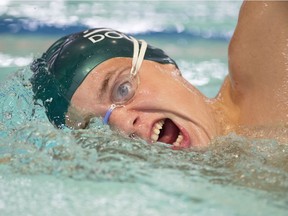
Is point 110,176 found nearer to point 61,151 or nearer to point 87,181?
point 87,181

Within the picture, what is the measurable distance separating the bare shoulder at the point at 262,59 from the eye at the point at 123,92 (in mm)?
333

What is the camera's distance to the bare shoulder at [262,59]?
1747mm

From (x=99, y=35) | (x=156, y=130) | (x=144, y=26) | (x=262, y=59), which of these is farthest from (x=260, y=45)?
(x=144, y=26)

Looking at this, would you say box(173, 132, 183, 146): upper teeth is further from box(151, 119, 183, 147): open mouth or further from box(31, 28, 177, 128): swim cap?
box(31, 28, 177, 128): swim cap

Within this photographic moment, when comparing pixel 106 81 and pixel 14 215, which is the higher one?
pixel 106 81

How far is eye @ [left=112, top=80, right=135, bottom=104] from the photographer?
1.73 metres

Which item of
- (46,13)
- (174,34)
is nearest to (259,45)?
(174,34)

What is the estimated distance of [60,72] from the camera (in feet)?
6.02

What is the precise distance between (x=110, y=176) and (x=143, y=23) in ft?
8.21

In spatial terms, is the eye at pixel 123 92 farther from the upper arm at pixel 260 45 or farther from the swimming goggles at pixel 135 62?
the upper arm at pixel 260 45

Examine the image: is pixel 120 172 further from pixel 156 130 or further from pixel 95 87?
pixel 95 87

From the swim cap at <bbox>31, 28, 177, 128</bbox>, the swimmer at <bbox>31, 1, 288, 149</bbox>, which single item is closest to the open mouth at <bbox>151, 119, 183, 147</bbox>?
the swimmer at <bbox>31, 1, 288, 149</bbox>

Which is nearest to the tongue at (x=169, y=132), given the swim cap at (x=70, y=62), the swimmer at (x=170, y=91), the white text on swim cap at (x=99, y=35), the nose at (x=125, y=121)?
the swimmer at (x=170, y=91)

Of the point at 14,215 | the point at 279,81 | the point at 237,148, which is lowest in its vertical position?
the point at 14,215
